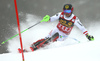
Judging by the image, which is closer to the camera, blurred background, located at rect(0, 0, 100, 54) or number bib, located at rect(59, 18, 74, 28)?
number bib, located at rect(59, 18, 74, 28)

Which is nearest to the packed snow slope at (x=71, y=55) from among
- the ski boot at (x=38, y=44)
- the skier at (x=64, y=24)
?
the skier at (x=64, y=24)

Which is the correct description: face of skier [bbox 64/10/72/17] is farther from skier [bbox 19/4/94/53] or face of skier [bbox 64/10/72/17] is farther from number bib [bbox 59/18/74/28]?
A: number bib [bbox 59/18/74/28]

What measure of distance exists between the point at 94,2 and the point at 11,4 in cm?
520

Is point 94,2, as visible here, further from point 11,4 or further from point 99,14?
point 11,4

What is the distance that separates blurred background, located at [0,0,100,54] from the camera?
777cm

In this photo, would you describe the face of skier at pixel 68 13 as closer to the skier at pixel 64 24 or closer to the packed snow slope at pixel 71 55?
the skier at pixel 64 24

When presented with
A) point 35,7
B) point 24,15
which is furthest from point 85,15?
point 24,15

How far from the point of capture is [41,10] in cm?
815

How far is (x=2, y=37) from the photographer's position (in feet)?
24.9

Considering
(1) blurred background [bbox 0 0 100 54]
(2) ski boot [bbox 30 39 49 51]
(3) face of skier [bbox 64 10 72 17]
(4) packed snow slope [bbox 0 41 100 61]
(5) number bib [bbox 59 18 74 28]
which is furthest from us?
(1) blurred background [bbox 0 0 100 54]

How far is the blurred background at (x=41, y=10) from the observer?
306 inches

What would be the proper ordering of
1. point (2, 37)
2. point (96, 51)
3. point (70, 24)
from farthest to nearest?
point (2, 37), point (70, 24), point (96, 51)

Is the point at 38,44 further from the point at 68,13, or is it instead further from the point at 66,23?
the point at 68,13

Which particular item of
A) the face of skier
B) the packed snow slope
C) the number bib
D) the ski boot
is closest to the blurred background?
the ski boot
